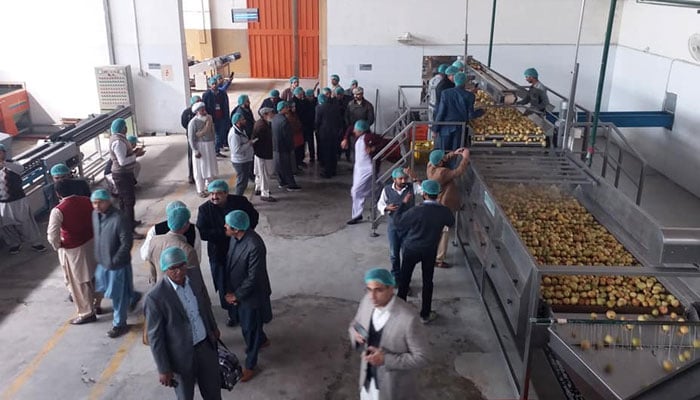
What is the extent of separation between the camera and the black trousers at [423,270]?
6121 millimetres

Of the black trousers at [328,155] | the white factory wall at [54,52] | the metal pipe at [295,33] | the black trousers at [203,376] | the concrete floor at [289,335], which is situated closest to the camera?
the black trousers at [203,376]

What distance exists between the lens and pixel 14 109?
14.1 m

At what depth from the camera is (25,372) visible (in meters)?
5.65

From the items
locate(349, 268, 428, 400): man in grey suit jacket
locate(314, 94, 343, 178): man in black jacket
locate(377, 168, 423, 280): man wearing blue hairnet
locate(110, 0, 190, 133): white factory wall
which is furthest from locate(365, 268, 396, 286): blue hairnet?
locate(110, 0, 190, 133): white factory wall

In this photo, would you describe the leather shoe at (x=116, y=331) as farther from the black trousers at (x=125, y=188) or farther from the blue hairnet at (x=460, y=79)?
the blue hairnet at (x=460, y=79)

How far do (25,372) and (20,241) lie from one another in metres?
3.05

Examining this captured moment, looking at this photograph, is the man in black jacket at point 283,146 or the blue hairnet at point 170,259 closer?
the blue hairnet at point 170,259

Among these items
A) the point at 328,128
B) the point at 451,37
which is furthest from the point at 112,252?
the point at 451,37

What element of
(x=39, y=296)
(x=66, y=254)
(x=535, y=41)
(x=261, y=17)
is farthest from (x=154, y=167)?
(x=261, y=17)

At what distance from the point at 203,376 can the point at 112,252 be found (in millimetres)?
1924

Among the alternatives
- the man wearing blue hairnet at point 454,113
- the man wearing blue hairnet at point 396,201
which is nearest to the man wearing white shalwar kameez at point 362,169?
the man wearing blue hairnet at point 454,113

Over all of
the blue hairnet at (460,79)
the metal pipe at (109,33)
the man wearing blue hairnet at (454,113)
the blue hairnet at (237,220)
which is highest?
the metal pipe at (109,33)

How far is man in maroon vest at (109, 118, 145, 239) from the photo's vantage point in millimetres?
8016

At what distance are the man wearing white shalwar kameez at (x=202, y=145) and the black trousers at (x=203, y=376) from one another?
5.80 meters
